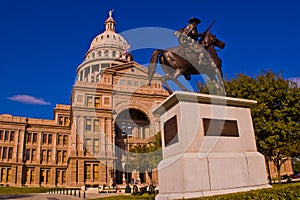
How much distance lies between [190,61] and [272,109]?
1395 centimetres

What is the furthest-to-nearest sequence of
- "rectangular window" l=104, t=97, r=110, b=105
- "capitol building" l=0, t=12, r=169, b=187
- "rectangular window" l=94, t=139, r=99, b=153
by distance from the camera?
"rectangular window" l=104, t=97, r=110, b=105 < "rectangular window" l=94, t=139, r=99, b=153 < "capitol building" l=0, t=12, r=169, b=187

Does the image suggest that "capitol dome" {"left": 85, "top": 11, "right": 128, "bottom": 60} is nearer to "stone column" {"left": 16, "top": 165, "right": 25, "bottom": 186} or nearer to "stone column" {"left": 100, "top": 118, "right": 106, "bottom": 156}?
"stone column" {"left": 100, "top": 118, "right": 106, "bottom": 156}

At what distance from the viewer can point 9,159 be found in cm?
5416

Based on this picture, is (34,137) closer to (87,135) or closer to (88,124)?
(88,124)

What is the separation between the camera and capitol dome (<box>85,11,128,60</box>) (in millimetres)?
81812

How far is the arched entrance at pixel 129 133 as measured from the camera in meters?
49.9

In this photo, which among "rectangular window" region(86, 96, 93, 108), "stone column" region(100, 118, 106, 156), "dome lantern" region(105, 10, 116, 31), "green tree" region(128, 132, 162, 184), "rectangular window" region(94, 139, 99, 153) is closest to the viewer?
"green tree" region(128, 132, 162, 184)

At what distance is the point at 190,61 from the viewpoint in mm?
9625

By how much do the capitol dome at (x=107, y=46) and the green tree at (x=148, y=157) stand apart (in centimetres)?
4223

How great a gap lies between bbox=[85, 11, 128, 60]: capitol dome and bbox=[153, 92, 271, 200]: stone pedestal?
69.8 meters

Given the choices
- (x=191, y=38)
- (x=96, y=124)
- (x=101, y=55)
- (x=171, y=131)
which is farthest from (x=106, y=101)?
(x=171, y=131)

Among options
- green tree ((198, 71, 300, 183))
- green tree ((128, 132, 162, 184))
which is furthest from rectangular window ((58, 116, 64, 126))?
green tree ((198, 71, 300, 183))

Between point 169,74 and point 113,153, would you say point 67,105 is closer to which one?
point 113,153

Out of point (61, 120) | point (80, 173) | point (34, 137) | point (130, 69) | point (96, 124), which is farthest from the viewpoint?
point (61, 120)
